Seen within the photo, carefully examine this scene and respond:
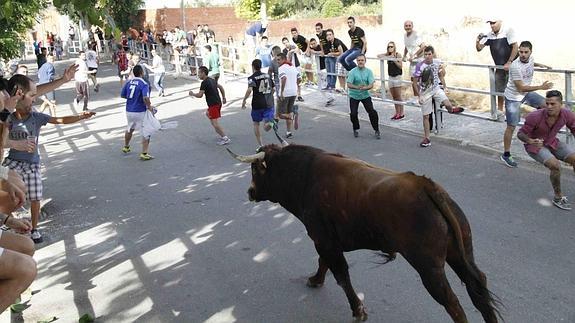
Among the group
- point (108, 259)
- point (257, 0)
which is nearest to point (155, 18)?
point (257, 0)

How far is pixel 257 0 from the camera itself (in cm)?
Answer: 3766

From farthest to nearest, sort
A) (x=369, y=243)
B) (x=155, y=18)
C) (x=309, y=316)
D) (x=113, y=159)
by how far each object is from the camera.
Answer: (x=155, y=18), (x=113, y=159), (x=309, y=316), (x=369, y=243)

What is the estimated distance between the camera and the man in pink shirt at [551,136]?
22.7ft

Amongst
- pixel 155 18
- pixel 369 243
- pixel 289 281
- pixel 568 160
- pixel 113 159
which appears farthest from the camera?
pixel 155 18

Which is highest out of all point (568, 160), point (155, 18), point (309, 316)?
point (155, 18)

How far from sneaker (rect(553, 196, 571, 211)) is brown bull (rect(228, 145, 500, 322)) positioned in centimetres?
292

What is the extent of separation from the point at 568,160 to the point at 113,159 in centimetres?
772

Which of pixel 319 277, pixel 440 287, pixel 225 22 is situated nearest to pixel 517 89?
pixel 319 277

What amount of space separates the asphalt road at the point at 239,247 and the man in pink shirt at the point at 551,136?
326 millimetres

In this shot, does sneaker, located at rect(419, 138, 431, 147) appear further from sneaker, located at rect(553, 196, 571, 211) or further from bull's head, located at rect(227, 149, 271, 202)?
bull's head, located at rect(227, 149, 271, 202)

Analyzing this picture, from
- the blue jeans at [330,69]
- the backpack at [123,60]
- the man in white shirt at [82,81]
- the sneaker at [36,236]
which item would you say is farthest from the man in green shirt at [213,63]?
the sneaker at [36,236]

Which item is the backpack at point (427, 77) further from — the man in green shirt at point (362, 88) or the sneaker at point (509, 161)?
the sneaker at point (509, 161)

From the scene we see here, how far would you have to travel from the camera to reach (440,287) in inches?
154

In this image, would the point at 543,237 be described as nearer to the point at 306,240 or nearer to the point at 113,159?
the point at 306,240
